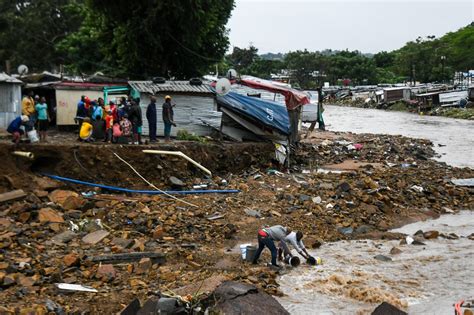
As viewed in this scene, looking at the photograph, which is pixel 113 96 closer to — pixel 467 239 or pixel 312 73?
pixel 467 239

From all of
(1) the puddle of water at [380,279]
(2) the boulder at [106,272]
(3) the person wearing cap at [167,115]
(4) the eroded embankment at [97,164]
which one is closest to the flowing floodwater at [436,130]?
(1) the puddle of water at [380,279]

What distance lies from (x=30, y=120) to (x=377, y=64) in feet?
338

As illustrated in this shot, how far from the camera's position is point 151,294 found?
28.4ft

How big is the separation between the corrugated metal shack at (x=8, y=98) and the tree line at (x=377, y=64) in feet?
164

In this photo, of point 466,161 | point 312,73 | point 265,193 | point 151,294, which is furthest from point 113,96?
point 312,73

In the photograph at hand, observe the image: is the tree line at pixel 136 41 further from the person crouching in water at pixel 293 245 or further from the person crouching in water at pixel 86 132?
the person crouching in water at pixel 293 245

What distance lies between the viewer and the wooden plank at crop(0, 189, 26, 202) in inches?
479

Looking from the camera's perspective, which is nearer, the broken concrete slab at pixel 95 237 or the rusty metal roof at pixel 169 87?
the broken concrete slab at pixel 95 237

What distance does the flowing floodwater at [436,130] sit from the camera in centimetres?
2667

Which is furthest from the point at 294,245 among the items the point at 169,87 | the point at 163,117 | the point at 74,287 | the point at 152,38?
the point at 152,38

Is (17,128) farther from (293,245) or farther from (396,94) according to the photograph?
(396,94)

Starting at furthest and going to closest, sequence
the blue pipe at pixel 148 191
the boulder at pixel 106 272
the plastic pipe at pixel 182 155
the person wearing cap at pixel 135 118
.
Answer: the person wearing cap at pixel 135 118 < the plastic pipe at pixel 182 155 < the blue pipe at pixel 148 191 < the boulder at pixel 106 272

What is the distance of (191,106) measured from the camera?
60.3ft

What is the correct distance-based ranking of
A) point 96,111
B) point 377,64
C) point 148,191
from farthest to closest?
point 377,64, point 96,111, point 148,191
